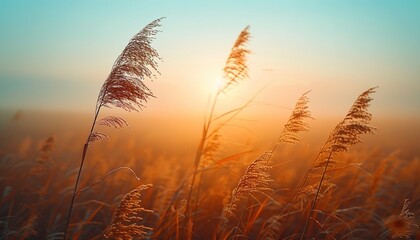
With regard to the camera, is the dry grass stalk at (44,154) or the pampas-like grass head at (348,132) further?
the dry grass stalk at (44,154)

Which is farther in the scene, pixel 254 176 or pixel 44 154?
pixel 44 154

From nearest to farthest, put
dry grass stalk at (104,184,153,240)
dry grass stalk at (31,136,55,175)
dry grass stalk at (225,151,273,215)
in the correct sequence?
dry grass stalk at (104,184,153,240), dry grass stalk at (225,151,273,215), dry grass stalk at (31,136,55,175)

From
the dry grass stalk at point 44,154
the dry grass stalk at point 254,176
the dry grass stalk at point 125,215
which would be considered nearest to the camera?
the dry grass stalk at point 125,215

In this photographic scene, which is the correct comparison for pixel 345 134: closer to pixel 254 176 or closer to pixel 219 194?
pixel 254 176

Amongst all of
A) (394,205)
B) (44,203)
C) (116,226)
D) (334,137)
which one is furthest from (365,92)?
(44,203)

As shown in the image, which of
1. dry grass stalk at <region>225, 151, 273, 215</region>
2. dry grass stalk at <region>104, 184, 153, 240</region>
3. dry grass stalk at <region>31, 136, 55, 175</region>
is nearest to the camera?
dry grass stalk at <region>104, 184, 153, 240</region>

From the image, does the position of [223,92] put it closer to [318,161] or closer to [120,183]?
[318,161]

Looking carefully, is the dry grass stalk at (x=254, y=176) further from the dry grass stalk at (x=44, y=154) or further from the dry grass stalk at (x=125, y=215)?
the dry grass stalk at (x=44, y=154)

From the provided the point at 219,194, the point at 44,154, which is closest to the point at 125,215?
the point at 219,194

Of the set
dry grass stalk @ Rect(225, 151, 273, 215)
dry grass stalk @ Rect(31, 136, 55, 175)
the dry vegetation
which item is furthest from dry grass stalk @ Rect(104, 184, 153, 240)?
dry grass stalk @ Rect(31, 136, 55, 175)

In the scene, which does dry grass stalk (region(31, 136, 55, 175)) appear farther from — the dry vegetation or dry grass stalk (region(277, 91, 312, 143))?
dry grass stalk (region(277, 91, 312, 143))

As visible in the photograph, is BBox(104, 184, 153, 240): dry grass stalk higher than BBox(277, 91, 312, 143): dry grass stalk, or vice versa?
BBox(277, 91, 312, 143): dry grass stalk

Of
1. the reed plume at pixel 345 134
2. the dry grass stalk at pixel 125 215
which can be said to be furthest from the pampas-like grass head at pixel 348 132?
the dry grass stalk at pixel 125 215

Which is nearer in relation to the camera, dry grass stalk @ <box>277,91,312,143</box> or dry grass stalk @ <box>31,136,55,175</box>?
dry grass stalk @ <box>277,91,312,143</box>
